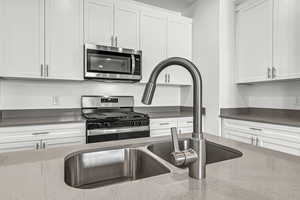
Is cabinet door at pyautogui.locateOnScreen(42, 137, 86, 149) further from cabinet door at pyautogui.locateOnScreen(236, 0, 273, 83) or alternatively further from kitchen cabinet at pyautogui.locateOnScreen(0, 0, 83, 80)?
cabinet door at pyautogui.locateOnScreen(236, 0, 273, 83)

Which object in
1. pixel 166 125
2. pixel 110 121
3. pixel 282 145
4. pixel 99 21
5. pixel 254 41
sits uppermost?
pixel 99 21

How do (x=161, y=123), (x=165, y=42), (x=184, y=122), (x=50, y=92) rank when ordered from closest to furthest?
(x=50, y=92)
(x=161, y=123)
(x=184, y=122)
(x=165, y=42)

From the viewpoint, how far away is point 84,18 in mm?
2430

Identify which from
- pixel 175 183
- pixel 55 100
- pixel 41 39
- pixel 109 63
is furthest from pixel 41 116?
pixel 175 183

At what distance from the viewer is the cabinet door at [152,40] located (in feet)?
9.34

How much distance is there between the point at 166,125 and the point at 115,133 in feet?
2.67

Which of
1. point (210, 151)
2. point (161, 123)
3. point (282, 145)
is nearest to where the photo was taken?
point (210, 151)

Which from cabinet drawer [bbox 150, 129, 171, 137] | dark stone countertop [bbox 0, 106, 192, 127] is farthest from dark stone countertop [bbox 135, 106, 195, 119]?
cabinet drawer [bbox 150, 129, 171, 137]

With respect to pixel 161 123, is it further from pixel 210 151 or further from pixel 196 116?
pixel 196 116

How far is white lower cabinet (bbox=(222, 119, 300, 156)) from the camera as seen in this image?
193 cm

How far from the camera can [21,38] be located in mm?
2148

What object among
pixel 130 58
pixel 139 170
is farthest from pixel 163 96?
pixel 139 170

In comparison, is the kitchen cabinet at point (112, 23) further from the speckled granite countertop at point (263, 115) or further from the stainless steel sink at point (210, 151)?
the stainless steel sink at point (210, 151)

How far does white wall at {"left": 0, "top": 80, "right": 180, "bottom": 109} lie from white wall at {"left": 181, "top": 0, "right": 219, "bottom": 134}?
1073 mm
